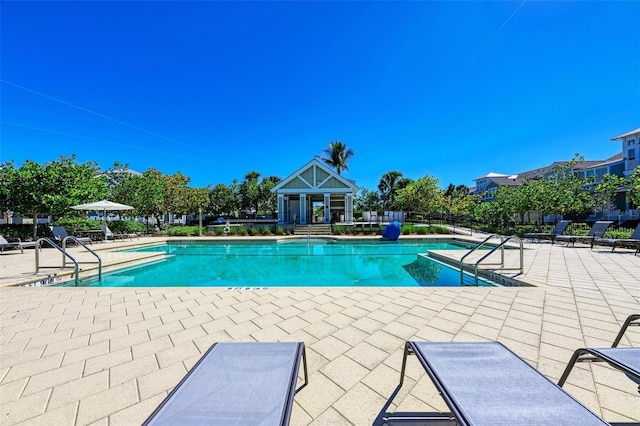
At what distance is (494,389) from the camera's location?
133 centimetres

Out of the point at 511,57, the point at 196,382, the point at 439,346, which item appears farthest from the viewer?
the point at 511,57

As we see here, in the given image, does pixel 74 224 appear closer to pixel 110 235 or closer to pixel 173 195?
pixel 110 235

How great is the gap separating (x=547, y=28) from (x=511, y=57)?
2399mm

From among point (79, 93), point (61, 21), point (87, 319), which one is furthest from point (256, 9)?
point (79, 93)

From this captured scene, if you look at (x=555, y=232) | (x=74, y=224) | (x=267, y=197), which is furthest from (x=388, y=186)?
(x=74, y=224)

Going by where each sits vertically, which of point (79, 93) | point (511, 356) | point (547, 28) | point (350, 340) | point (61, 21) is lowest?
point (350, 340)

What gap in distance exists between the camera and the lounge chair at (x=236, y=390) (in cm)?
114

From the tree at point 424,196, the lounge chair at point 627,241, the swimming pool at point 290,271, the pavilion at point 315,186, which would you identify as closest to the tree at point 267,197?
the pavilion at point 315,186

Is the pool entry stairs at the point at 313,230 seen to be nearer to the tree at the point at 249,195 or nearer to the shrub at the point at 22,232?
the shrub at the point at 22,232

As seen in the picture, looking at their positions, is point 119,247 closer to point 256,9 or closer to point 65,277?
point 65,277

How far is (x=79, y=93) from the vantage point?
17641mm

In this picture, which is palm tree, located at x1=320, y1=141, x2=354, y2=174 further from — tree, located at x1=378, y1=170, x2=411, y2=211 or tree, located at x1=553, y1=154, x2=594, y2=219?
tree, located at x1=553, y1=154, x2=594, y2=219

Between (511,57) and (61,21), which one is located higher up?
(61,21)

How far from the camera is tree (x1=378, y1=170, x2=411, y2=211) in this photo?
112 feet
